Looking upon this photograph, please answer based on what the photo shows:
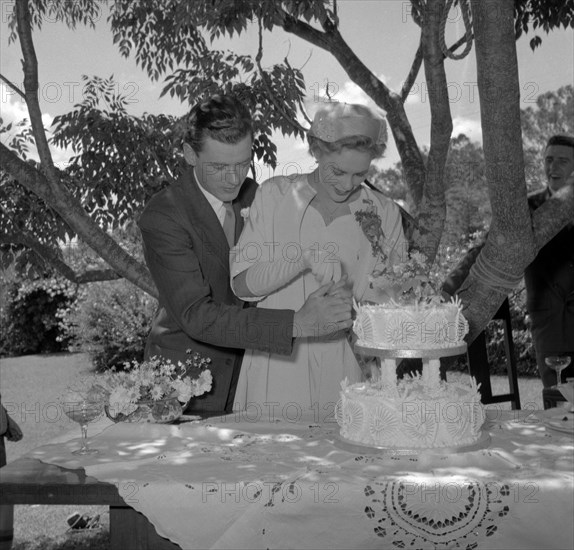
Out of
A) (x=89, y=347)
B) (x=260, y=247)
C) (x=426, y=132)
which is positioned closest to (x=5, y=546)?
(x=260, y=247)

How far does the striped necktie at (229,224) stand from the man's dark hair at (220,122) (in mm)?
371

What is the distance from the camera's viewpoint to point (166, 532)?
245 centimetres

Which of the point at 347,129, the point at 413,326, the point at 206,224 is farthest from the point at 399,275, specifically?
the point at 206,224

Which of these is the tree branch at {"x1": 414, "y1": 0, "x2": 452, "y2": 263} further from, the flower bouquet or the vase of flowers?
Answer: the vase of flowers

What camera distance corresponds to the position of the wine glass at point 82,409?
2.92m

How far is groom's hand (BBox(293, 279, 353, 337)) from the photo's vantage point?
3051 millimetres

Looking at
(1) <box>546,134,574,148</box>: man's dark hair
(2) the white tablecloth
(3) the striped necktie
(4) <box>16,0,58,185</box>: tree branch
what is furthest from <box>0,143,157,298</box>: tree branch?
(1) <box>546,134,574,148</box>: man's dark hair

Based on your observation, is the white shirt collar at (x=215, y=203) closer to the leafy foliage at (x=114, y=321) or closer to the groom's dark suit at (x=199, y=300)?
the groom's dark suit at (x=199, y=300)

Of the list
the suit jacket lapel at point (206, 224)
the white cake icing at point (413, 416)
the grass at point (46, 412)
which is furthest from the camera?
the grass at point (46, 412)

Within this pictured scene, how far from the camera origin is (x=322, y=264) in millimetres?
3318

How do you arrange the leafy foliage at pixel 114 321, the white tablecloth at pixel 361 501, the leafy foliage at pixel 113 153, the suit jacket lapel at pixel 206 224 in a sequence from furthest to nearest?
the leafy foliage at pixel 114 321
the leafy foliage at pixel 113 153
the suit jacket lapel at pixel 206 224
the white tablecloth at pixel 361 501

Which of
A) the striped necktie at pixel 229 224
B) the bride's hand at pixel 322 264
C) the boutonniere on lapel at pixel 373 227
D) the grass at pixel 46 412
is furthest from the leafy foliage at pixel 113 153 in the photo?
the boutonniere on lapel at pixel 373 227

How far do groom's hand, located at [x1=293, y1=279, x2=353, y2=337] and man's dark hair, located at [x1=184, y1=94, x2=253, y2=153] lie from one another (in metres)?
0.73

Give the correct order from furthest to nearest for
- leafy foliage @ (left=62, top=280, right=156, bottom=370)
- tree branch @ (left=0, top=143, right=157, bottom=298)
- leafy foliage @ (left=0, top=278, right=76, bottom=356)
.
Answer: leafy foliage @ (left=0, top=278, right=76, bottom=356)
leafy foliage @ (left=62, top=280, right=156, bottom=370)
tree branch @ (left=0, top=143, right=157, bottom=298)
